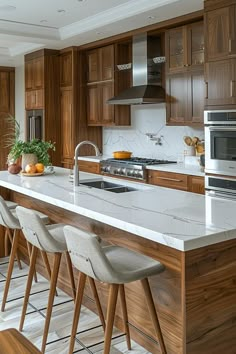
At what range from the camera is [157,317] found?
243 cm

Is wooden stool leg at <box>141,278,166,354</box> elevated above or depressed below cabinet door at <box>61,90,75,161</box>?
below

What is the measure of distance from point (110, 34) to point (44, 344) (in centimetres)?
437

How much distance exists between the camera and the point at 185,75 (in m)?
5.02

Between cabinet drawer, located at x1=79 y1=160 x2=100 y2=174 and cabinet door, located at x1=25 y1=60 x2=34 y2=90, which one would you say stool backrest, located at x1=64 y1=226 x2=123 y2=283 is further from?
cabinet door, located at x1=25 y1=60 x2=34 y2=90

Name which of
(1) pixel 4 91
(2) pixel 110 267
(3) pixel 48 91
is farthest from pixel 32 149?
(1) pixel 4 91

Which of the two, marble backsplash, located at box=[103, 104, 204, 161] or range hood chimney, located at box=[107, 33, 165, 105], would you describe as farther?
marble backsplash, located at box=[103, 104, 204, 161]

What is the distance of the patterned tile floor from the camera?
9.01ft

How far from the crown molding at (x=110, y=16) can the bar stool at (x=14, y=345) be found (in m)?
3.89

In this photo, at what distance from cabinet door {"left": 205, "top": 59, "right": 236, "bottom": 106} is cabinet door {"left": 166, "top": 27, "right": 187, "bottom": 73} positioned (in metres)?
0.73

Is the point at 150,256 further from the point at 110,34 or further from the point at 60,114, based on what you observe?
the point at 60,114

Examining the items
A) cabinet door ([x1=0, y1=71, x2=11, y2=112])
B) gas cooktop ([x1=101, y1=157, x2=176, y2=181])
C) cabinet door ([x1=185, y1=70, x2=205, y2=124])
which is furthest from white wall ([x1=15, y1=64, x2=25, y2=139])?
cabinet door ([x1=185, y1=70, x2=205, y2=124])

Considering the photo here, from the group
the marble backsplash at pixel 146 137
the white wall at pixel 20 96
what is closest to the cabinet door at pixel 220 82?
the marble backsplash at pixel 146 137

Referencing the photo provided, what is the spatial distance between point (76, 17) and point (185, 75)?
1649 millimetres

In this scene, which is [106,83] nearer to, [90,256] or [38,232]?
[38,232]
